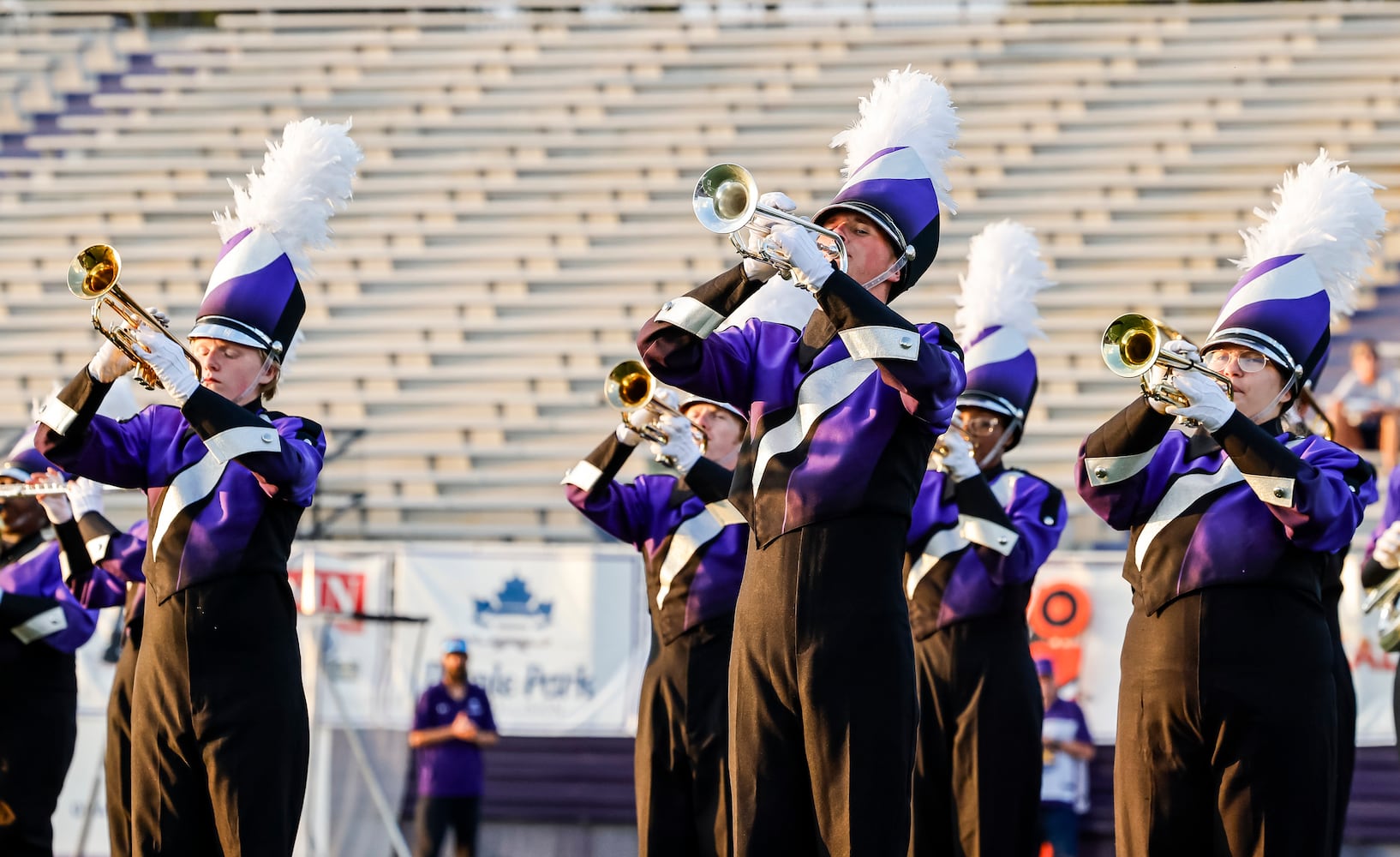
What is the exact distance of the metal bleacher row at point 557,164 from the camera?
1370 cm

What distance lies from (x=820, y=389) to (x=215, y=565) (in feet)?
5.43

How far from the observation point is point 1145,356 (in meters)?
4.10

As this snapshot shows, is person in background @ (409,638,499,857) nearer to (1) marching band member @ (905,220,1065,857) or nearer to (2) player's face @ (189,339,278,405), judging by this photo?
(1) marching band member @ (905,220,1065,857)

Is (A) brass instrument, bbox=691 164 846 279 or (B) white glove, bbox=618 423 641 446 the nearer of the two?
(A) brass instrument, bbox=691 164 846 279

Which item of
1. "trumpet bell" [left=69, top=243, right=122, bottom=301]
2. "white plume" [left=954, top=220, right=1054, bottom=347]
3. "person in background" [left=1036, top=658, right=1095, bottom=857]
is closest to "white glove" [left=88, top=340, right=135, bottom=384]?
"trumpet bell" [left=69, top=243, right=122, bottom=301]

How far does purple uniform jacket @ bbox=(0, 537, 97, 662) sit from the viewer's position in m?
6.62

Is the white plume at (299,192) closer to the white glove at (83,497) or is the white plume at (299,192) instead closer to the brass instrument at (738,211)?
the white glove at (83,497)

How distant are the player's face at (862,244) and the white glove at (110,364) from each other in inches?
72.9

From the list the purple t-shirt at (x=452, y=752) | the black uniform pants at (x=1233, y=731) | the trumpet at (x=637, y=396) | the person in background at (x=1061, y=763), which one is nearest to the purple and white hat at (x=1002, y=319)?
the trumpet at (x=637, y=396)

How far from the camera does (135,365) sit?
450 cm

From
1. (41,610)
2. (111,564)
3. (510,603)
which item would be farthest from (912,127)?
(510,603)

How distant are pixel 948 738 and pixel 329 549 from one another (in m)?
5.00

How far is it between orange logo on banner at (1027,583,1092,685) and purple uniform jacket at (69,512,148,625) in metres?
5.15

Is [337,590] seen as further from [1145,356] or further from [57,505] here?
[1145,356]
